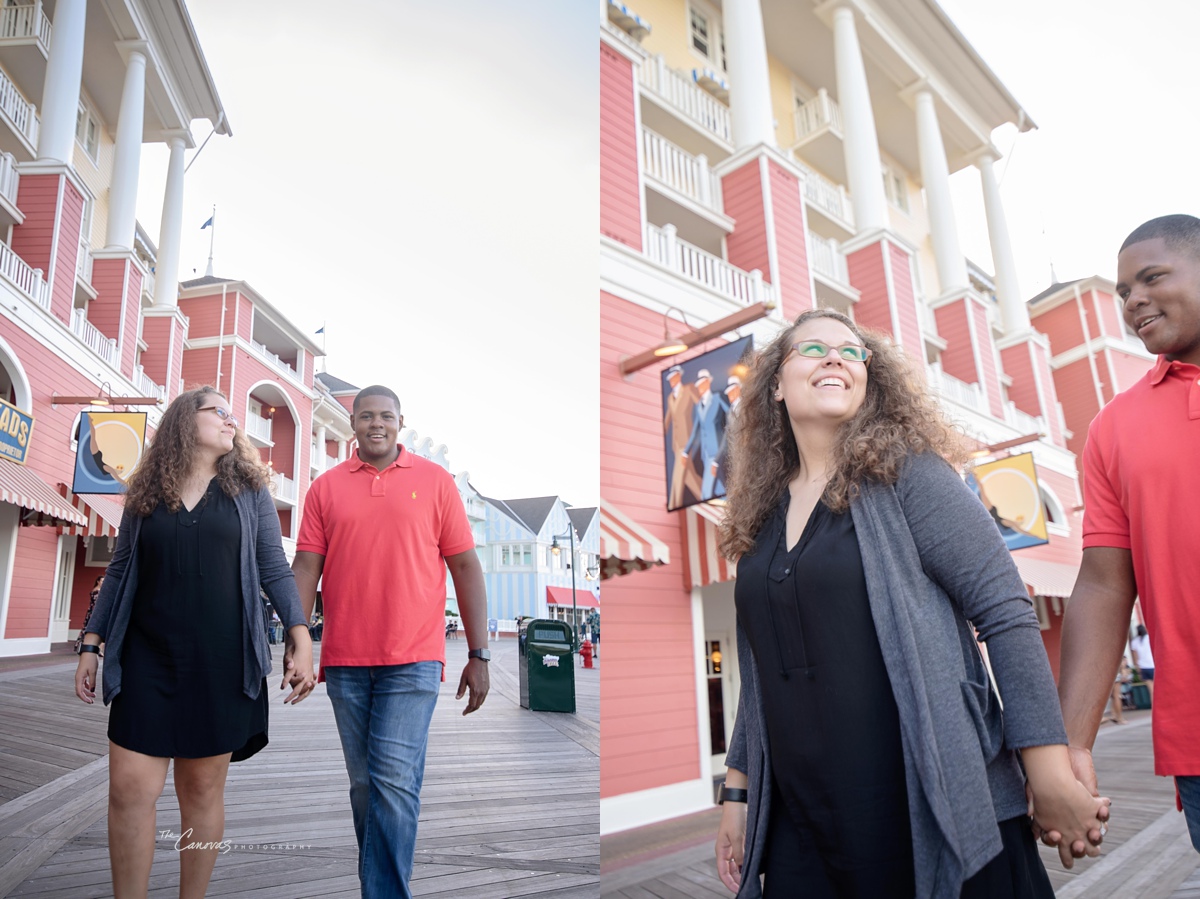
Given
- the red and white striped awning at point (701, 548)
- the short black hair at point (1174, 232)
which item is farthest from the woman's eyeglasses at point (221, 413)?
the red and white striped awning at point (701, 548)

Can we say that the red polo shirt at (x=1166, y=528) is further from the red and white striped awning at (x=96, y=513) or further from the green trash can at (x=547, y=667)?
the red and white striped awning at (x=96, y=513)

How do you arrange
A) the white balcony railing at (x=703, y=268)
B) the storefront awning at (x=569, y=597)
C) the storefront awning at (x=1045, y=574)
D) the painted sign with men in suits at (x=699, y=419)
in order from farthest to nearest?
the storefront awning at (x=1045, y=574), the white balcony railing at (x=703, y=268), the painted sign with men in suits at (x=699, y=419), the storefront awning at (x=569, y=597)

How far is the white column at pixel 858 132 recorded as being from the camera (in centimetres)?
1002

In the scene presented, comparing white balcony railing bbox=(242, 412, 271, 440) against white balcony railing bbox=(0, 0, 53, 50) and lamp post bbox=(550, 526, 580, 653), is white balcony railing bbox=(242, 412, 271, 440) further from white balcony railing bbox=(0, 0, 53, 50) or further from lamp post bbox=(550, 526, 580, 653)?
white balcony railing bbox=(0, 0, 53, 50)

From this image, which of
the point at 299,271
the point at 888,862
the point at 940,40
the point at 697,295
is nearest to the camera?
the point at 888,862

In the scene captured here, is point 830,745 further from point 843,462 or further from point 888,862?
point 843,462

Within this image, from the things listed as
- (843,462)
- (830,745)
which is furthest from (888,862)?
(843,462)

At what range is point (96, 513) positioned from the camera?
2299 millimetres

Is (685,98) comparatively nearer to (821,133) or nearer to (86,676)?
(821,133)

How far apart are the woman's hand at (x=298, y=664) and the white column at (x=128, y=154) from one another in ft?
4.70

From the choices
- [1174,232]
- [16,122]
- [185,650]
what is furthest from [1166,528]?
[16,122]

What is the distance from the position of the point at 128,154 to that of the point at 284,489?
4.40 feet

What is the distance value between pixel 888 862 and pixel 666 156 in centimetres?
795

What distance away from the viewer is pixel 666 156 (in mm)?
8289
